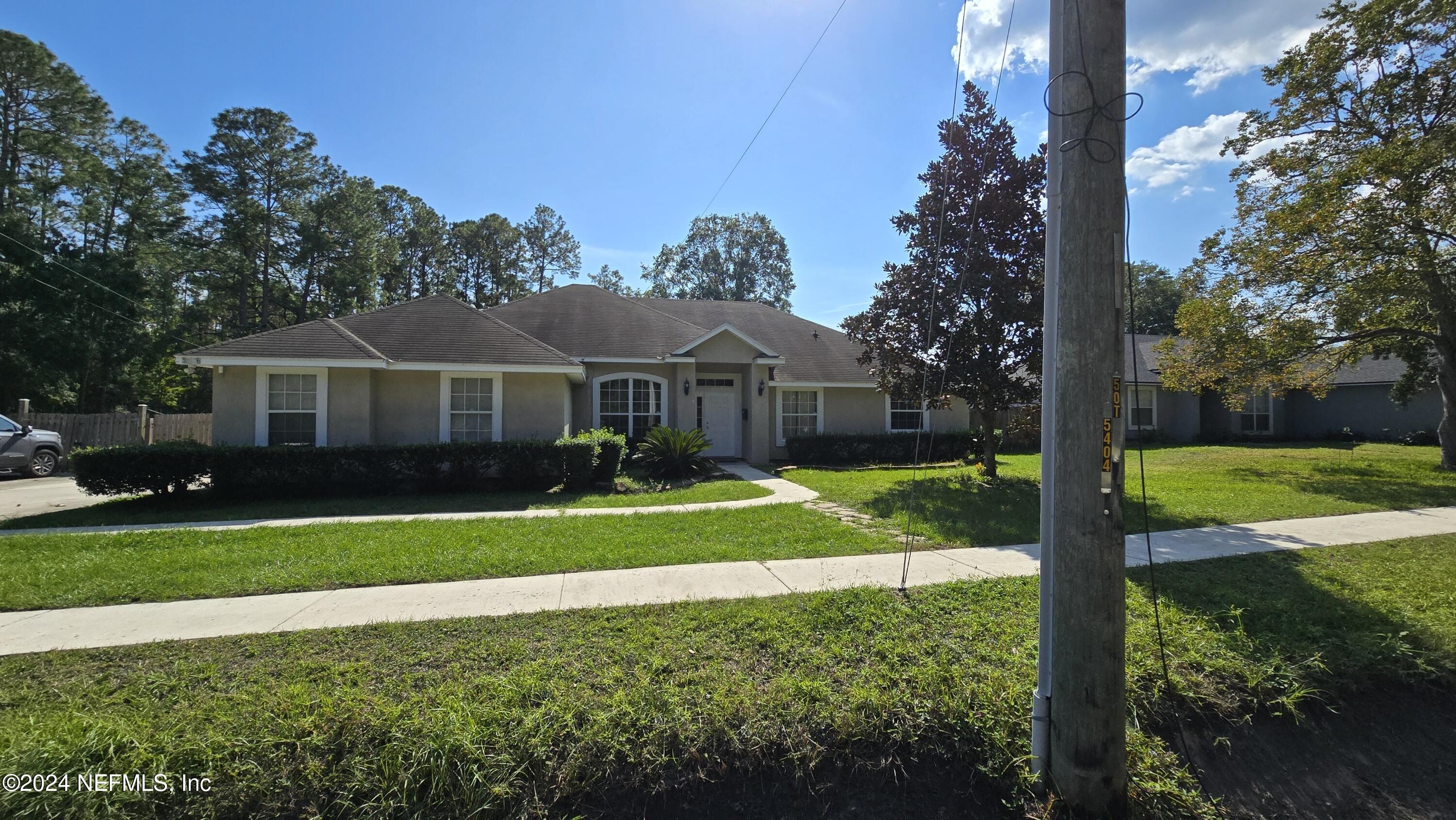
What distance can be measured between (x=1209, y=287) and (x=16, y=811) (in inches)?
823

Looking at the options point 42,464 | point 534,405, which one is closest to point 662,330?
point 534,405

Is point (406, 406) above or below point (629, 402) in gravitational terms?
below

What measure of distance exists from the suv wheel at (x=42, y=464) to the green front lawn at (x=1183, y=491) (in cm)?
1950

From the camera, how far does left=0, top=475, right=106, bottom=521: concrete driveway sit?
33.7ft

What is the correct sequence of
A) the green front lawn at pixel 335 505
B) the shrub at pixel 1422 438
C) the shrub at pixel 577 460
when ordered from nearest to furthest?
1. the green front lawn at pixel 335 505
2. the shrub at pixel 577 460
3. the shrub at pixel 1422 438

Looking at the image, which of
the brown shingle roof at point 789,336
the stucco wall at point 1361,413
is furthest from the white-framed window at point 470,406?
the stucco wall at point 1361,413

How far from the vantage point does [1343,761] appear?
3.26 metres

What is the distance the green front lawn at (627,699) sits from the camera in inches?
107

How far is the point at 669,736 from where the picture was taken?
296 cm

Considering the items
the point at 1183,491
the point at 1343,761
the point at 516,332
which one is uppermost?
the point at 516,332

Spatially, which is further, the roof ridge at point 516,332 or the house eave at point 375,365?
the roof ridge at point 516,332

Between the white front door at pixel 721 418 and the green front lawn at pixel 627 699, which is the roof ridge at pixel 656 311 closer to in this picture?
the white front door at pixel 721 418

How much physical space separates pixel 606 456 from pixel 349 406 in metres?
5.51

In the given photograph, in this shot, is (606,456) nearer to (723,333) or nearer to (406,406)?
(406,406)
